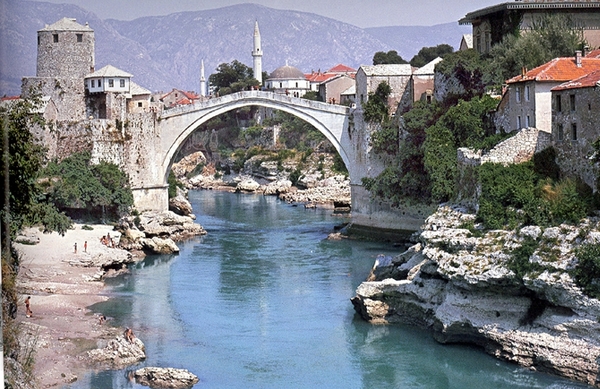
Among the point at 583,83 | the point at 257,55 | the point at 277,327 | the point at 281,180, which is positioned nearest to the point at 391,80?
the point at 277,327

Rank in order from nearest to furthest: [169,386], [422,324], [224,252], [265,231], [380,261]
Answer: [169,386]
[422,324]
[380,261]
[224,252]
[265,231]

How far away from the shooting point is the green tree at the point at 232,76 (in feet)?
230

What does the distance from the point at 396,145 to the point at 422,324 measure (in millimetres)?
15192

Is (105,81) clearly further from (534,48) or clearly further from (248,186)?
(248,186)

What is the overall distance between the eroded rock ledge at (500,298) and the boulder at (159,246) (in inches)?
475

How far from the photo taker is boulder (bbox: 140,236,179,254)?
116 ft

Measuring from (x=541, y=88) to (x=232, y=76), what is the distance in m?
47.0

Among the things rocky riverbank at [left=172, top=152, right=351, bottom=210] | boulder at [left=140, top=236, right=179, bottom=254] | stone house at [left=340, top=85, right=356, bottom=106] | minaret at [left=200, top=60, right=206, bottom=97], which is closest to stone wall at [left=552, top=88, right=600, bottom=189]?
boulder at [left=140, top=236, right=179, bottom=254]

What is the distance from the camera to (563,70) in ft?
85.0

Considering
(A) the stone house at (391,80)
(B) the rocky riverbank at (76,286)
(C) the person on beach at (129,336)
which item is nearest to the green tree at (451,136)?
(A) the stone house at (391,80)

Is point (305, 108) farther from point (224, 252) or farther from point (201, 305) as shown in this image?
A: point (201, 305)

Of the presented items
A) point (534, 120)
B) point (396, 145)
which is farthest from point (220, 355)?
point (396, 145)

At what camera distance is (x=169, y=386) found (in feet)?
64.1

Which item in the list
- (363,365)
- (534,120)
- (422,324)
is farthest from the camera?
(534,120)
